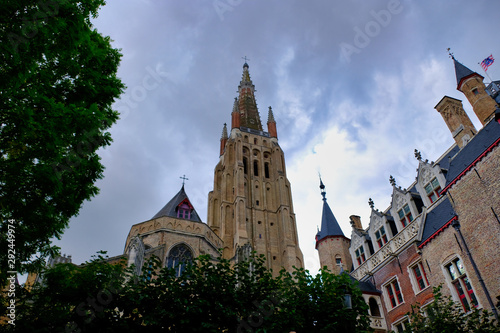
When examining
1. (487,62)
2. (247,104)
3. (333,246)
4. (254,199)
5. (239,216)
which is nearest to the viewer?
(487,62)

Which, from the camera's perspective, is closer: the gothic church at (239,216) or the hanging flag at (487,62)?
the hanging flag at (487,62)

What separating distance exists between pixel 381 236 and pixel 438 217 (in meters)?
4.87

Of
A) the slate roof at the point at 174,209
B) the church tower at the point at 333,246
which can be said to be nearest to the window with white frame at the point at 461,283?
the church tower at the point at 333,246

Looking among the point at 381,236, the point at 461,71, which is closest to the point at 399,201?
the point at 381,236

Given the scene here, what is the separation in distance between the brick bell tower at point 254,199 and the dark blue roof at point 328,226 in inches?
342

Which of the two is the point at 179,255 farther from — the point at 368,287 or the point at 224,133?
the point at 224,133

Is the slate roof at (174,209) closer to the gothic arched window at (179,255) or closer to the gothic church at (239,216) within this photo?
the gothic church at (239,216)

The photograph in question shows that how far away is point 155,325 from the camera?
32.6ft

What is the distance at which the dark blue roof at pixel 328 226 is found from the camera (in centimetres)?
2769

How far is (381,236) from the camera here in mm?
21719

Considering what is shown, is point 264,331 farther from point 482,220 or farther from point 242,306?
point 482,220

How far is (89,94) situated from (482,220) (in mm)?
15170

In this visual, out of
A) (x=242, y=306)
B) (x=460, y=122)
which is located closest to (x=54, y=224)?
(x=242, y=306)

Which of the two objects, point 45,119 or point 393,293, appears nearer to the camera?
point 45,119
